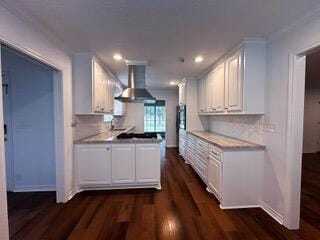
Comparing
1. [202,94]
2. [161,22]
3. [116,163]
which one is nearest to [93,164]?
[116,163]

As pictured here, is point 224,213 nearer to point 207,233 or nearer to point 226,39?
point 207,233

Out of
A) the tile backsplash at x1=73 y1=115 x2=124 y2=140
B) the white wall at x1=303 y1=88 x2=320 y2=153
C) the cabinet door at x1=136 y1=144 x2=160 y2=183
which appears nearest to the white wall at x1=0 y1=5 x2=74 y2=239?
the tile backsplash at x1=73 y1=115 x2=124 y2=140

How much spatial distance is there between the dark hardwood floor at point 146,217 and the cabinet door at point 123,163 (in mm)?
250

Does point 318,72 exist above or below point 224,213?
above

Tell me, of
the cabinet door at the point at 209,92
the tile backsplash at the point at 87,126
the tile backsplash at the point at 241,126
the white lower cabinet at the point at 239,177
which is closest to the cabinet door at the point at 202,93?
the cabinet door at the point at 209,92

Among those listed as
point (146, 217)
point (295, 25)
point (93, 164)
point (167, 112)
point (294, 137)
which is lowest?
point (146, 217)

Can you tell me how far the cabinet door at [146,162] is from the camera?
11.2ft

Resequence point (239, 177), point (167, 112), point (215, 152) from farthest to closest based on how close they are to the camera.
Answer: point (167, 112) → point (215, 152) → point (239, 177)

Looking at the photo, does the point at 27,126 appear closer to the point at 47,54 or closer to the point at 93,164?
the point at 93,164

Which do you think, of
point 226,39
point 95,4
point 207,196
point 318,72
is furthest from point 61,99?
point 318,72

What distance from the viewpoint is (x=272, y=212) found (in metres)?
2.52

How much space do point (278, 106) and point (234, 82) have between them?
2.59 ft

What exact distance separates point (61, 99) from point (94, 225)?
5.94 ft

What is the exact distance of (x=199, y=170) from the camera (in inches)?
157
